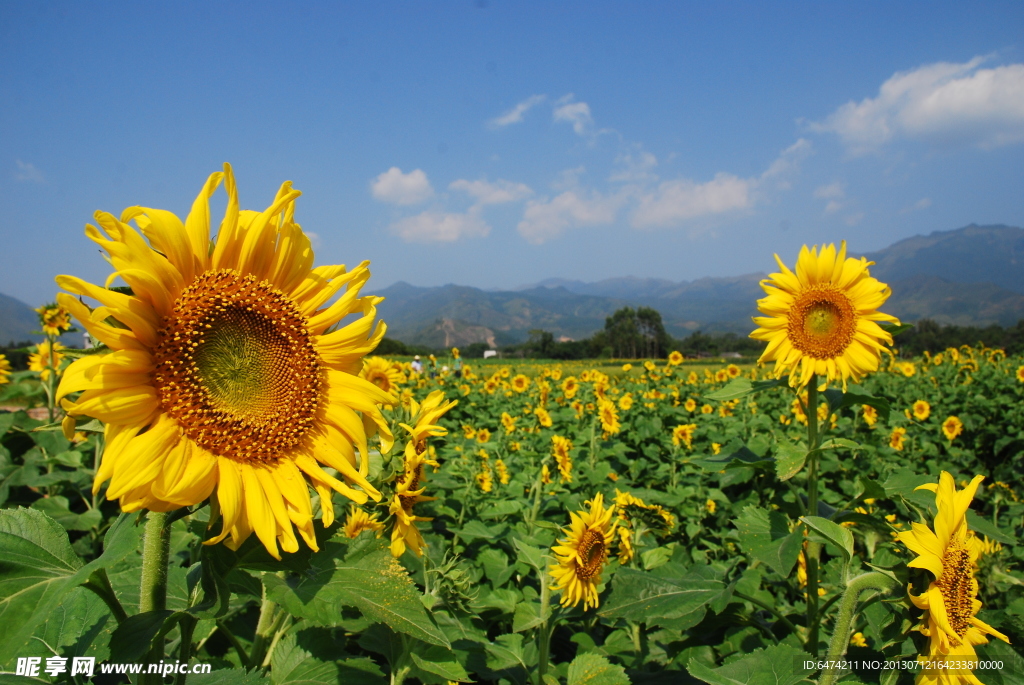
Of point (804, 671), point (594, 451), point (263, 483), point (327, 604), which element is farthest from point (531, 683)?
point (594, 451)

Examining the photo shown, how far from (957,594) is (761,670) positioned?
2.13ft

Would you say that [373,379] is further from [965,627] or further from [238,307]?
[965,627]

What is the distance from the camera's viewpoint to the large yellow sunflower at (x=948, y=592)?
1.63 m

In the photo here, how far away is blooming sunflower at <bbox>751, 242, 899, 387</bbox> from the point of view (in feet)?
11.6

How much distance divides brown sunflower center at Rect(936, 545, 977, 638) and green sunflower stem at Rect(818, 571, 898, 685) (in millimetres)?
142

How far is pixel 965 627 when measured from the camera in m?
1.72

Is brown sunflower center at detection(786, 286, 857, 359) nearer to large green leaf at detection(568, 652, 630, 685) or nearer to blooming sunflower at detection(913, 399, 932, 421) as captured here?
large green leaf at detection(568, 652, 630, 685)

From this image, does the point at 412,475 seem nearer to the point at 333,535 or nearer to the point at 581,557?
the point at 333,535

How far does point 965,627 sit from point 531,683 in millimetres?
1606

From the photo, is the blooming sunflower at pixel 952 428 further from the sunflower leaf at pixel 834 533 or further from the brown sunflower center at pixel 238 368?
the brown sunflower center at pixel 238 368

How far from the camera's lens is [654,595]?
2.69 meters

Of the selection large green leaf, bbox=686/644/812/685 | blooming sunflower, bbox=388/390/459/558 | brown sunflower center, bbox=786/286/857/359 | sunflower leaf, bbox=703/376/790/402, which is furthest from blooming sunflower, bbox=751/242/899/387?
blooming sunflower, bbox=388/390/459/558

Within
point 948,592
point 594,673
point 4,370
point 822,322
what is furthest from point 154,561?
point 4,370

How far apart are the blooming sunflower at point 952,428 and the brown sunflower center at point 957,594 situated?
8.96 metres
